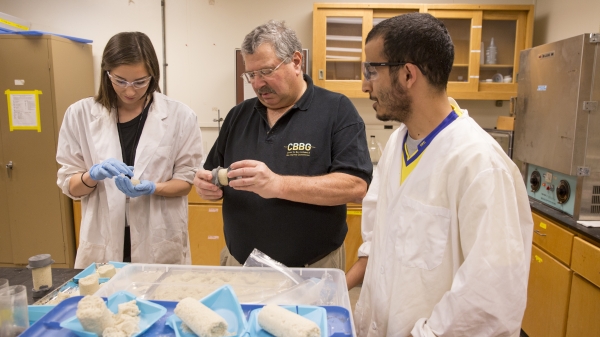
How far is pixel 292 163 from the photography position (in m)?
1.45

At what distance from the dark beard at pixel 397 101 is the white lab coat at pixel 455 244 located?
114 millimetres

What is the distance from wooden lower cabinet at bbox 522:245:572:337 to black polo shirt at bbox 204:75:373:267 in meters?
1.42

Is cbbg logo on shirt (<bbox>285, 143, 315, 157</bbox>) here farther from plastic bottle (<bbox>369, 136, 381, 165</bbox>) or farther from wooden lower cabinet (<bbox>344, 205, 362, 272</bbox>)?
plastic bottle (<bbox>369, 136, 381, 165</bbox>)

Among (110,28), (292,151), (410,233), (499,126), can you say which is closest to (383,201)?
(410,233)

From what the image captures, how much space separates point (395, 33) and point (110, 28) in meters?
3.36

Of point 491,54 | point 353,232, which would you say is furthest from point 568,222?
point 491,54

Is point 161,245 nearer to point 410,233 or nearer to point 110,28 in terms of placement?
point 410,233

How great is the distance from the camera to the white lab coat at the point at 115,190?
1.72m

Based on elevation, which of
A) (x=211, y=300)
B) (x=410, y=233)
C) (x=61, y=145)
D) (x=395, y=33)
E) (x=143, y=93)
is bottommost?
(x=211, y=300)

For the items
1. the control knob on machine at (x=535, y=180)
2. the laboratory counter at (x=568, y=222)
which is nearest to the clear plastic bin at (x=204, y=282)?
the laboratory counter at (x=568, y=222)

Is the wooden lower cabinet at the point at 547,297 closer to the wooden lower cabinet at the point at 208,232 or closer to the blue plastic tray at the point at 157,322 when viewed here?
the wooden lower cabinet at the point at 208,232

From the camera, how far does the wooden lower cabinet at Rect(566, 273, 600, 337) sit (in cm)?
189

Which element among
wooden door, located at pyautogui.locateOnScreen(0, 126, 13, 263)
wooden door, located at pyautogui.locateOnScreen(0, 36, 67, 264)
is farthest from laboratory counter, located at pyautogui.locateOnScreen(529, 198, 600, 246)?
wooden door, located at pyautogui.locateOnScreen(0, 126, 13, 263)

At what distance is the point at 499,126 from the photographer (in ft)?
10.7
